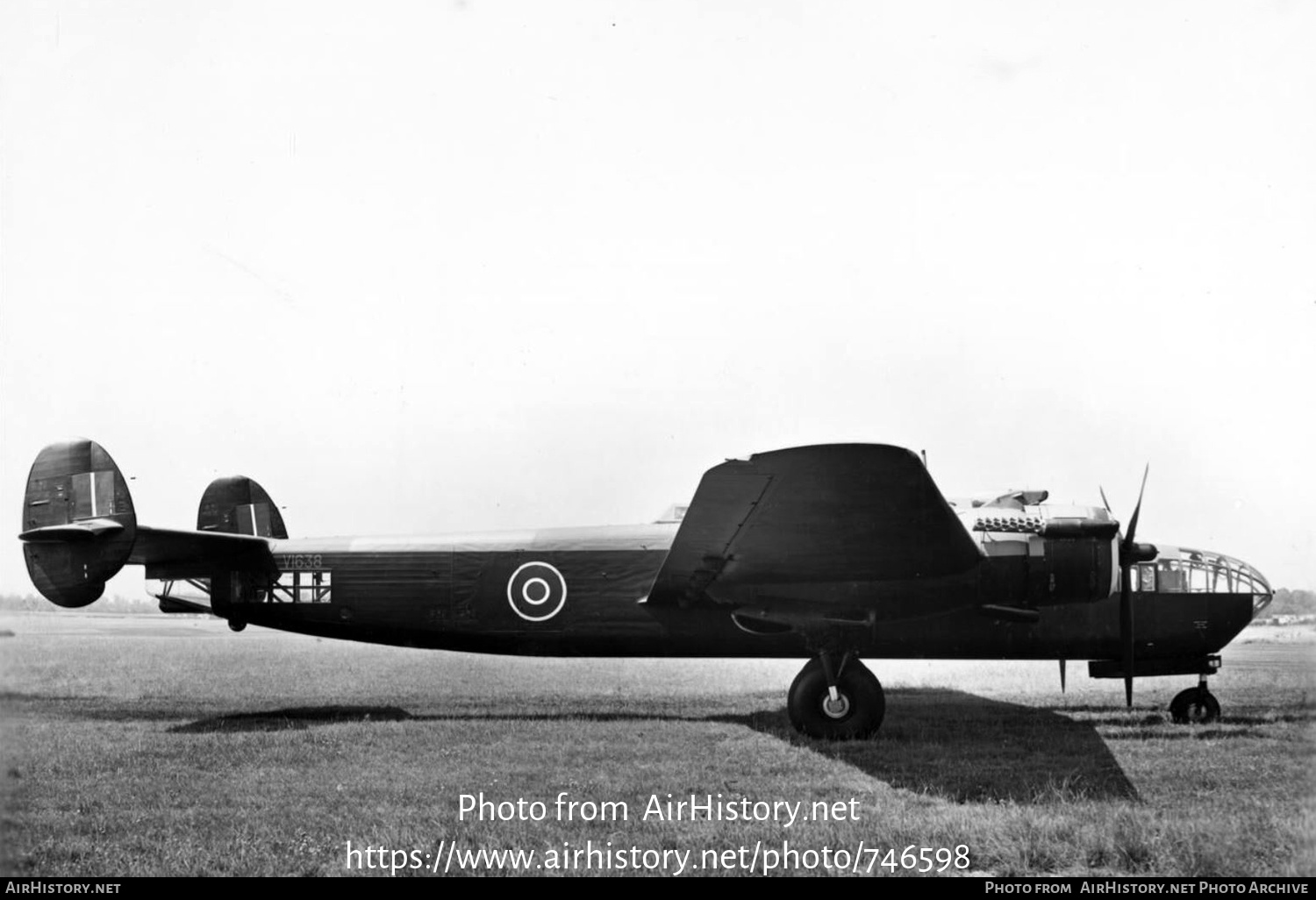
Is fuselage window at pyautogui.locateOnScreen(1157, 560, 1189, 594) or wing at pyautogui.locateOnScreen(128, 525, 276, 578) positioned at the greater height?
wing at pyautogui.locateOnScreen(128, 525, 276, 578)

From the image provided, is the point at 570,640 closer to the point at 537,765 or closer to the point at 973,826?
the point at 537,765

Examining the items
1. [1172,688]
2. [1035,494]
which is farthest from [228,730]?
[1172,688]

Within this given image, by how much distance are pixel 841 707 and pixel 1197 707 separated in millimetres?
4423

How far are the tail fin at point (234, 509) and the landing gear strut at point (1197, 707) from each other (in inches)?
473

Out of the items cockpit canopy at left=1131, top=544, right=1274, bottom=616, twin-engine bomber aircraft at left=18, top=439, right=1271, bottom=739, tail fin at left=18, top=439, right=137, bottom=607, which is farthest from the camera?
cockpit canopy at left=1131, top=544, right=1274, bottom=616

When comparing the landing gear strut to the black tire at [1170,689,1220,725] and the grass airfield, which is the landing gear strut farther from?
the grass airfield

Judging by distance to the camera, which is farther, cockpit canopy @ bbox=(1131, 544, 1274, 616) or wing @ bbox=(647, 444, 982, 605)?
cockpit canopy @ bbox=(1131, 544, 1274, 616)

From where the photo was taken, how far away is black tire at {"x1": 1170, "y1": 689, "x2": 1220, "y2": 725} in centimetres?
1053

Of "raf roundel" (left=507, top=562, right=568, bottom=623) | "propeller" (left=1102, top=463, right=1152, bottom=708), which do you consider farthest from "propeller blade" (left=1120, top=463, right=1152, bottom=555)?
"raf roundel" (left=507, top=562, right=568, bottom=623)

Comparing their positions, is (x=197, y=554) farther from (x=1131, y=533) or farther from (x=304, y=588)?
(x=1131, y=533)

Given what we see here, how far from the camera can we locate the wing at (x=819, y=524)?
7.88 m

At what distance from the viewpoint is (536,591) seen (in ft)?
36.1

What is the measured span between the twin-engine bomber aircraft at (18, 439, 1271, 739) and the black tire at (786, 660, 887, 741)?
2cm
